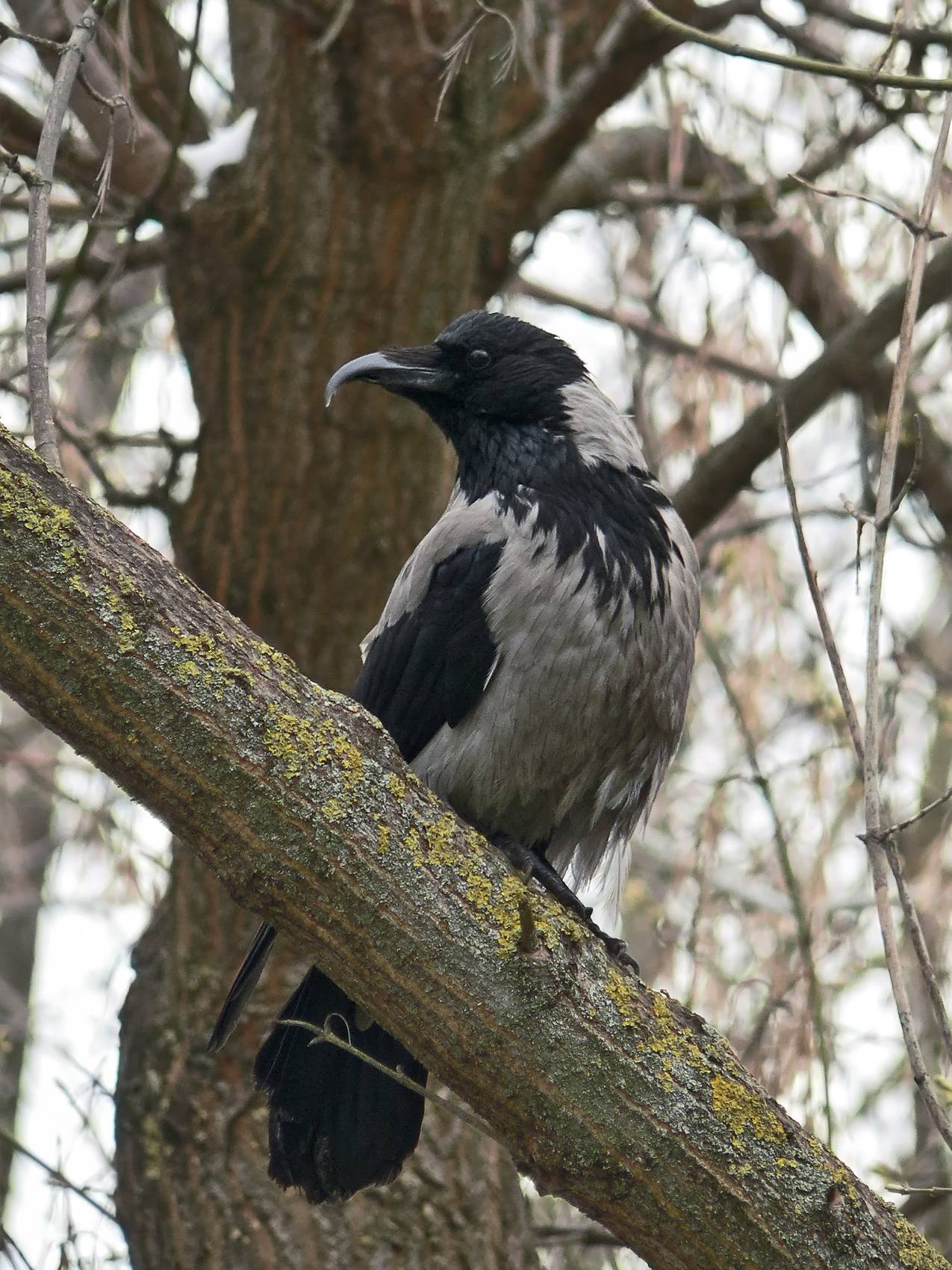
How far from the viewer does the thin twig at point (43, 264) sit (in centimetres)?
219

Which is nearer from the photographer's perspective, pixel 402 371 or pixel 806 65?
pixel 806 65

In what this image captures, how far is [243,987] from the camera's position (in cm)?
269

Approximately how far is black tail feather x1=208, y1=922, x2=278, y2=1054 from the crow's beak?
4.23 ft

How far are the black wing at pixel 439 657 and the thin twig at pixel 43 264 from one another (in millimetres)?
991

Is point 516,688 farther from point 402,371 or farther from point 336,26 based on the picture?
point 336,26

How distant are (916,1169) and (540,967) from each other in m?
2.35

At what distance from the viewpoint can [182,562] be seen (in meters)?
3.95

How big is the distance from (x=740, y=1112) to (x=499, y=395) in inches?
75.9

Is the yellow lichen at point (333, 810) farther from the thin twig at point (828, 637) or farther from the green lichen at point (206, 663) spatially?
the thin twig at point (828, 637)

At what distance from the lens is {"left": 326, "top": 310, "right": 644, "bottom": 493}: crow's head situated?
11.2 feet

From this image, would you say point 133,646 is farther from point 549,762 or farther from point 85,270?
point 85,270

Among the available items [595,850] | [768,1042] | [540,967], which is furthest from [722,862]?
[540,967]

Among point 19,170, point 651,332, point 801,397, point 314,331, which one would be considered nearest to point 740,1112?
point 19,170

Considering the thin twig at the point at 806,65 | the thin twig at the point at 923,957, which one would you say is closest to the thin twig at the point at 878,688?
the thin twig at the point at 923,957
